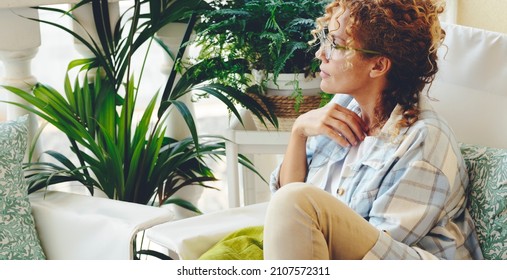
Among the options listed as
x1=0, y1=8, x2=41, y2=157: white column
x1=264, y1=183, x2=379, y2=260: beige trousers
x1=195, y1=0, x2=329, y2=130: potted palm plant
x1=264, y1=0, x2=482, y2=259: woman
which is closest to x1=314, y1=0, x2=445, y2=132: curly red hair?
x1=264, y1=0, x2=482, y2=259: woman

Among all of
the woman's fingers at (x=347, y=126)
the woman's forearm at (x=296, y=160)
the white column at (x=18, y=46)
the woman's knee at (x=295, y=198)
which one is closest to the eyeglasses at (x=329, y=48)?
the woman's fingers at (x=347, y=126)

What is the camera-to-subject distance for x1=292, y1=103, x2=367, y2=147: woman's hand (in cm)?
202

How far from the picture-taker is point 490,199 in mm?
1886

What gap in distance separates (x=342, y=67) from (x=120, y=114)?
0.87 metres

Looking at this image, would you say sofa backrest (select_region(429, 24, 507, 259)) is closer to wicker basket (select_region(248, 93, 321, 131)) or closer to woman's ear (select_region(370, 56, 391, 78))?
woman's ear (select_region(370, 56, 391, 78))

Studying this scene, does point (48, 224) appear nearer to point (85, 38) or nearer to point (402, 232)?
point (85, 38)

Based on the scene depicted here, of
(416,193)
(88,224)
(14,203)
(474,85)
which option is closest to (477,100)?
(474,85)

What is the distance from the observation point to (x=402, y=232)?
181cm

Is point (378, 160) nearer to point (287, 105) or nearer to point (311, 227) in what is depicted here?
point (311, 227)

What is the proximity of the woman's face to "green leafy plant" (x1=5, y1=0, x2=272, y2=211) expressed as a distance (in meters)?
0.48

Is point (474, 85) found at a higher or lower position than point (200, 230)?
higher

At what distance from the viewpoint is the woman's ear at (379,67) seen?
195cm
